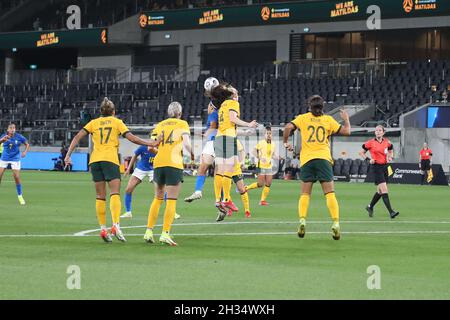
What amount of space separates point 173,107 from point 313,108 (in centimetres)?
248

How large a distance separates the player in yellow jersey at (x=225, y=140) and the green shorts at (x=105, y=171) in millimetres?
3836

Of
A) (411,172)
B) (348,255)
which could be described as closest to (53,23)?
(411,172)

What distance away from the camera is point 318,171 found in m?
17.7

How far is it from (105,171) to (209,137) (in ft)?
18.5

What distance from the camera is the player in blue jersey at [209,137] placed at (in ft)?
70.0

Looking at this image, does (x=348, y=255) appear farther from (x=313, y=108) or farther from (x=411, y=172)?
(x=411, y=172)

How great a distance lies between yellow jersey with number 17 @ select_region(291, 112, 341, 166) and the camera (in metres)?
17.7

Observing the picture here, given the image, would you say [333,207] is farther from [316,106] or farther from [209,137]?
[209,137]

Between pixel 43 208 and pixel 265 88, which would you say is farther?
pixel 265 88

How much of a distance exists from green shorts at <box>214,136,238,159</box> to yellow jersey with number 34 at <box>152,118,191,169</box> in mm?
4428

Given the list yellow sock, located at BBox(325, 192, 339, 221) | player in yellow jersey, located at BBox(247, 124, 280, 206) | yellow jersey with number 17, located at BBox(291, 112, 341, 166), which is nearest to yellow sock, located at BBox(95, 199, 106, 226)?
yellow jersey with number 17, located at BBox(291, 112, 341, 166)

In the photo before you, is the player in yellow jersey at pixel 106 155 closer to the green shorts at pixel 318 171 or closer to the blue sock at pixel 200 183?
the green shorts at pixel 318 171

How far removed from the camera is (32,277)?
12.5 meters

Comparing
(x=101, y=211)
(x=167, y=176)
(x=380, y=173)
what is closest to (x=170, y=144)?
(x=167, y=176)
